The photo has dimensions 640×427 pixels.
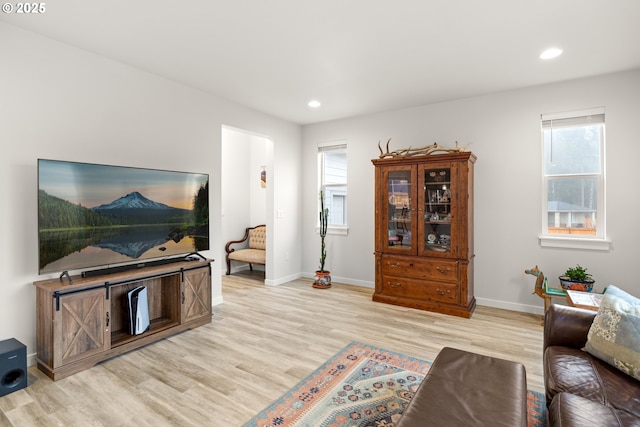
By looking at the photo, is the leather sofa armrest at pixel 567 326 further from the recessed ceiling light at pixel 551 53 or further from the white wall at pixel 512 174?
the recessed ceiling light at pixel 551 53

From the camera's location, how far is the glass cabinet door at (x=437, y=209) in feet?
13.3

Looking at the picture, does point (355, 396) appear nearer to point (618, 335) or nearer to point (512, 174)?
point (618, 335)

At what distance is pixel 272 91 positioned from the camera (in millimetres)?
4055

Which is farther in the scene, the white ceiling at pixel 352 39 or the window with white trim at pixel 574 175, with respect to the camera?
the window with white trim at pixel 574 175

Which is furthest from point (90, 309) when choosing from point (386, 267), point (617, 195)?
point (617, 195)

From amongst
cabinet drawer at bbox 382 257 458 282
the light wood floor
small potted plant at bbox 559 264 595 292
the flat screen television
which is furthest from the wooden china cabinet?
the flat screen television

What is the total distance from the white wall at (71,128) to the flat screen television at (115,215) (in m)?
0.25

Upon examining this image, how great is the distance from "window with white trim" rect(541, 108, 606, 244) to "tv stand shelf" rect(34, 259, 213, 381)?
162 inches

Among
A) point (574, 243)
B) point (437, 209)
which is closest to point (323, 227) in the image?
point (437, 209)

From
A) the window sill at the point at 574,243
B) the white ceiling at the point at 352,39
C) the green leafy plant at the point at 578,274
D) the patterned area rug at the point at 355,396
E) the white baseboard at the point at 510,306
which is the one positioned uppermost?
the white ceiling at the point at 352,39

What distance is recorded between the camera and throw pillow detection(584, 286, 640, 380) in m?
1.72

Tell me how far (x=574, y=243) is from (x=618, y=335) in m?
2.32

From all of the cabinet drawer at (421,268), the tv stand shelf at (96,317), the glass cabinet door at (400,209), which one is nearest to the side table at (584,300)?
the cabinet drawer at (421,268)

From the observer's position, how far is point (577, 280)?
3.52 meters
